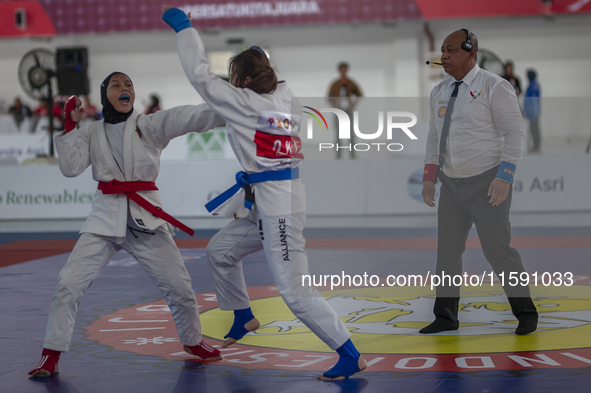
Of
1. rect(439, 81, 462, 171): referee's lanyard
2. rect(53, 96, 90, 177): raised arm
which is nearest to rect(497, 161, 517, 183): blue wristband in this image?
rect(439, 81, 462, 171): referee's lanyard

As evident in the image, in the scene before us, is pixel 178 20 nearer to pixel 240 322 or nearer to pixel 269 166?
pixel 269 166

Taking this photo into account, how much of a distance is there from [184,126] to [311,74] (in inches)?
729

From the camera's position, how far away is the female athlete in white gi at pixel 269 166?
11.2 ft

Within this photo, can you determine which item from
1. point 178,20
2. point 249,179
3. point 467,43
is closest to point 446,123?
point 467,43

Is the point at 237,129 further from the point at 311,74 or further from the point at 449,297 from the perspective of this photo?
the point at 311,74

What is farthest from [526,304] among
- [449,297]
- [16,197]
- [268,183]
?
[16,197]

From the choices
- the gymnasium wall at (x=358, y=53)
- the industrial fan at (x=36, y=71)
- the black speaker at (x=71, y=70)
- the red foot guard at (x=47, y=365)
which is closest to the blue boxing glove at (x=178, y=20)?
the red foot guard at (x=47, y=365)

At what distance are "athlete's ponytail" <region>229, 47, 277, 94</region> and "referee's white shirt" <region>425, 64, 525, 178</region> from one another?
1.33 metres

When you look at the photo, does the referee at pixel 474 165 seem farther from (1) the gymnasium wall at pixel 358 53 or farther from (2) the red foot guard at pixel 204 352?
(1) the gymnasium wall at pixel 358 53

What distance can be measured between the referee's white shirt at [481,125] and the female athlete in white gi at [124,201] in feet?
5.00

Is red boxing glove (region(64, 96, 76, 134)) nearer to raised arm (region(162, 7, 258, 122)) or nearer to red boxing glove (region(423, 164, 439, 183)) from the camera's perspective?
raised arm (region(162, 7, 258, 122))

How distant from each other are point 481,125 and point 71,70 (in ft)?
31.3

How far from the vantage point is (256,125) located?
347cm

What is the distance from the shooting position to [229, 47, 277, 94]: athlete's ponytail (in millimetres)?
3494
